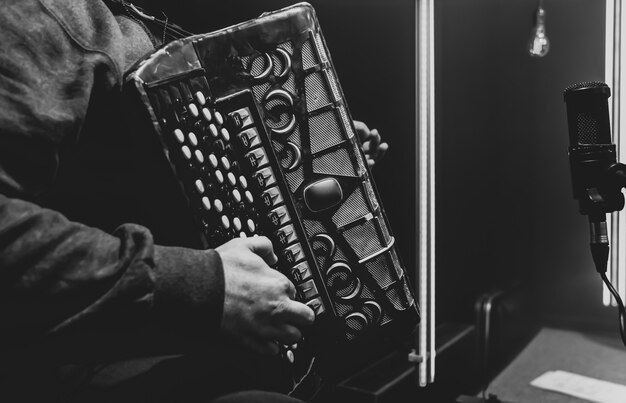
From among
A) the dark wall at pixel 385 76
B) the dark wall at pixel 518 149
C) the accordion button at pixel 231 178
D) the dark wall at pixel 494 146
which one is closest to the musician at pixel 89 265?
the accordion button at pixel 231 178

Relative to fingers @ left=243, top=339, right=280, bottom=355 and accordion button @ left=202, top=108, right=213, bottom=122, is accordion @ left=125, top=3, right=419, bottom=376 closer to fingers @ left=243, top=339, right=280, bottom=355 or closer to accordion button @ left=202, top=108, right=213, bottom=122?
accordion button @ left=202, top=108, right=213, bottom=122

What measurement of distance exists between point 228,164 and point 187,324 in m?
0.27

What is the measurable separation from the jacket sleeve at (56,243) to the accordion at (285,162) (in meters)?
0.11

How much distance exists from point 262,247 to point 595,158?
60cm

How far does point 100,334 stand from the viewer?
0.78 meters

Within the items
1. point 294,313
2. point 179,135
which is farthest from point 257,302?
point 179,135

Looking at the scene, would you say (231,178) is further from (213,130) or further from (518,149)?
(518,149)

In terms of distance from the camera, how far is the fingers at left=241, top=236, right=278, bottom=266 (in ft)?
3.03

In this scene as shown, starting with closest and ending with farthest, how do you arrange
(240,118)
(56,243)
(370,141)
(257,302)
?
(56,243), (257,302), (240,118), (370,141)

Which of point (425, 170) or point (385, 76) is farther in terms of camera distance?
point (385, 76)

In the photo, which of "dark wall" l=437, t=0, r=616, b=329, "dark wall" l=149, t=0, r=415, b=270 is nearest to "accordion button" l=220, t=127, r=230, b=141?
"dark wall" l=149, t=0, r=415, b=270

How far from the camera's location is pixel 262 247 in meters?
0.94

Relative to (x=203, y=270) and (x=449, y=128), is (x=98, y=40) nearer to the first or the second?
(x=203, y=270)

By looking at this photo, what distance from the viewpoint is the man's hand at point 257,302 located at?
858 millimetres
